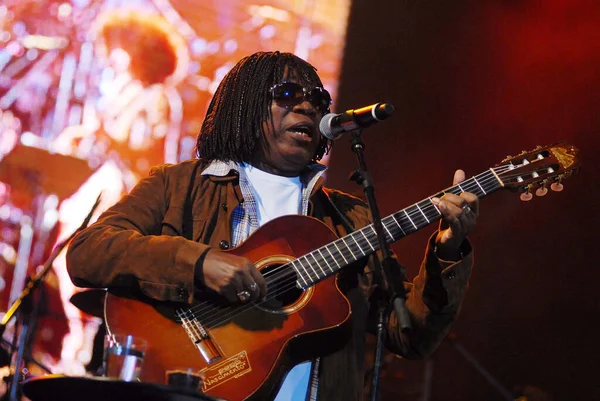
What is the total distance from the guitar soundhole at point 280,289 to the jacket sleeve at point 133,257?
0.32 metres

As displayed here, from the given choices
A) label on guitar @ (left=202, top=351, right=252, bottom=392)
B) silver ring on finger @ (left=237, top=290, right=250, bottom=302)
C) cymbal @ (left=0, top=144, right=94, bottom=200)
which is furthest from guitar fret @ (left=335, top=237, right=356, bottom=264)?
cymbal @ (left=0, top=144, right=94, bottom=200)

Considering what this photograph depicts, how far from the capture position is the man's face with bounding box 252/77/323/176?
371 cm

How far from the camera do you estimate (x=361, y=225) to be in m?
3.70

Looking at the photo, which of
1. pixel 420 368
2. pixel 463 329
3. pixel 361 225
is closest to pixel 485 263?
pixel 463 329

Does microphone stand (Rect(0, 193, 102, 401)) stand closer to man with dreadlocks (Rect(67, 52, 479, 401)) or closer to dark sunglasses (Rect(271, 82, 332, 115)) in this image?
man with dreadlocks (Rect(67, 52, 479, 401))

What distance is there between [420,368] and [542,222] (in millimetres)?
1493

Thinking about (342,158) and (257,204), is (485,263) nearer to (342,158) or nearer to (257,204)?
(342,158)

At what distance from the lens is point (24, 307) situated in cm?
457

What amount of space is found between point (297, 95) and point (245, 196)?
0.61 metres

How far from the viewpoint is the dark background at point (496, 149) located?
558 cm

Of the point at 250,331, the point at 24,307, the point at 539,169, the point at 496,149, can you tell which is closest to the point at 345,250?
the point at 250,331

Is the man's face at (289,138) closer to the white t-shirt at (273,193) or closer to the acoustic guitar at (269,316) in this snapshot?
the white t-shirt at (273,193)

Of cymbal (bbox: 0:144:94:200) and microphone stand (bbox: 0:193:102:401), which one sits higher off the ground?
cymbal (bbox: 0:144:94:200)

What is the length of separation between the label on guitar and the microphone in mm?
975
